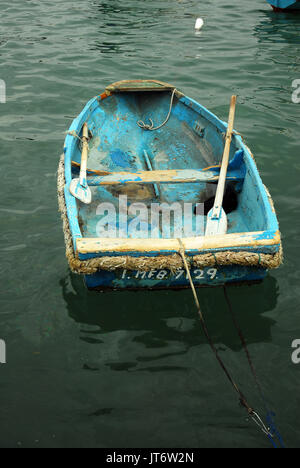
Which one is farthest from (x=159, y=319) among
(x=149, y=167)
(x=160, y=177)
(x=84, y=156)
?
(x=149, y=167)

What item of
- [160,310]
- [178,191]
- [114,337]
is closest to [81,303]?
[114,337]

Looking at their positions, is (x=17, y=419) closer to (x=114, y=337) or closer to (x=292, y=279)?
(x=114, y=337)

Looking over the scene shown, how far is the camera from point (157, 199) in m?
5.06

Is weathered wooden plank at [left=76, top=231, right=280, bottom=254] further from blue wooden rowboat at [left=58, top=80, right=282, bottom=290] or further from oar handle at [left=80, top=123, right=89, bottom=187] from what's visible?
oar handle at [left=80, top=123, right=89, bottom=187]

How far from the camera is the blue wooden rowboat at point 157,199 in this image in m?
3.38

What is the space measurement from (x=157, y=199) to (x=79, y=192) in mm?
1205

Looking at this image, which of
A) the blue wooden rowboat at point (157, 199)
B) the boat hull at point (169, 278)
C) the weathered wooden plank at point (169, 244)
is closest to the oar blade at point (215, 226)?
the blue wooden rowboat at point (157, 199)

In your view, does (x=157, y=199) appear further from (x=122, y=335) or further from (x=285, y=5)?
(x=285, y=5)

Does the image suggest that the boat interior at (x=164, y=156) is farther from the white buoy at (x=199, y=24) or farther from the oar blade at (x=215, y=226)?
the white buoy at (x=199, y=24)

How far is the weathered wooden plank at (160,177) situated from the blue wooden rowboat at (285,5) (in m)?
11.2

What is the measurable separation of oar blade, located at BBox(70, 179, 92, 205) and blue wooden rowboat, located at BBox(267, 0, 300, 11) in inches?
489

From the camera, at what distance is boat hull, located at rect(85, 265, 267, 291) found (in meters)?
3.58
